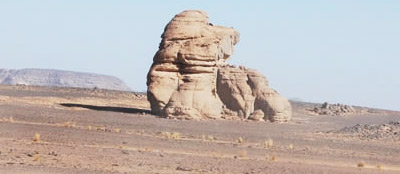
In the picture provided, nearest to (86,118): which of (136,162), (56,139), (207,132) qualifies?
(207,132)

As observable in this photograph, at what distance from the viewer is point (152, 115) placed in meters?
49.2

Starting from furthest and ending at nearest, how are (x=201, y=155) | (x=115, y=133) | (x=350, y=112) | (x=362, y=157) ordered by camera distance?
(x=350, y=112) < (x=115, y=133) < (x=362, y=157) < (x=201, y=155)

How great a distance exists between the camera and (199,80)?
46906 mm

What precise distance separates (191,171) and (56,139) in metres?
8.98

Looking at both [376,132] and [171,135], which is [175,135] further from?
[376,132]

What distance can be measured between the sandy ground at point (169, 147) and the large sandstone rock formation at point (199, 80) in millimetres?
1186

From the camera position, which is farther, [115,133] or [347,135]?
[347,135]

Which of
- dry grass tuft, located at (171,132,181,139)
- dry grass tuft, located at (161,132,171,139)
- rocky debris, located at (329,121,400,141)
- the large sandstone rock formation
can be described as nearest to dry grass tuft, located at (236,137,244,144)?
dry grass tuft, located at (171,132,181,139)

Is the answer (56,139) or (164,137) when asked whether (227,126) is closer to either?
(164,137)

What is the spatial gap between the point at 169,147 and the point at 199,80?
1538cm

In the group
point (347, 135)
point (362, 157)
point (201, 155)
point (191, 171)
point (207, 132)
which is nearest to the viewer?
point (191, 171)

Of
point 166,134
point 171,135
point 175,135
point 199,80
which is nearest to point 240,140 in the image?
point 175,135

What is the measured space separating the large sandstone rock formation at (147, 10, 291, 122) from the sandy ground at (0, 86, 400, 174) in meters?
1.19

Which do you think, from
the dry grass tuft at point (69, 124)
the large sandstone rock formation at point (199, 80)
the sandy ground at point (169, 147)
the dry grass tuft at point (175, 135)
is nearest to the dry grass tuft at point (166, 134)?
the sandy ground at point (169, 147)
